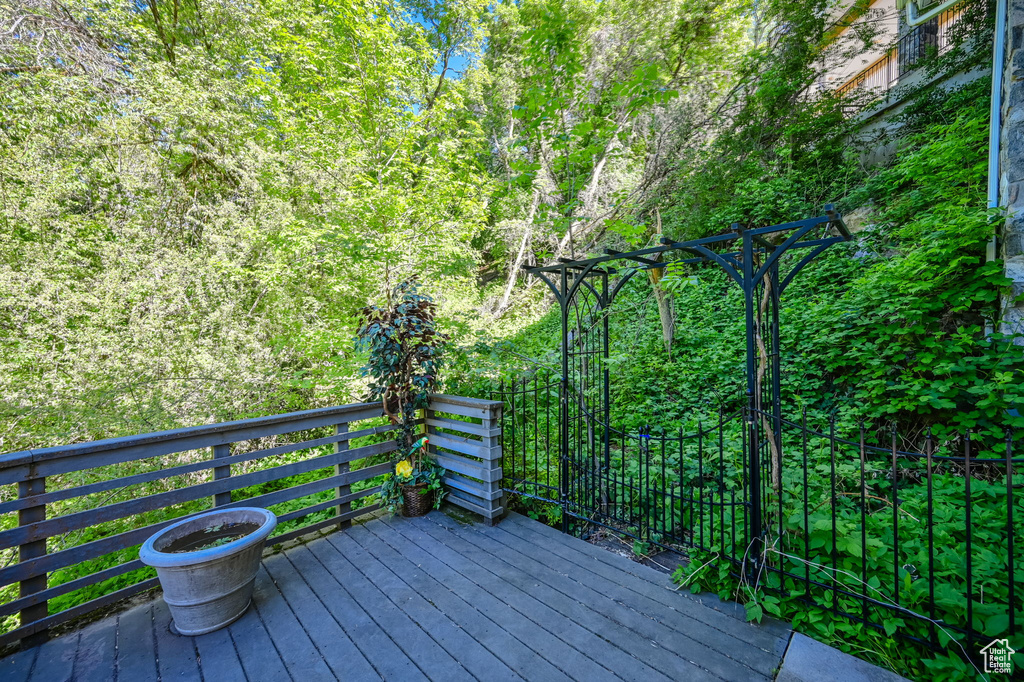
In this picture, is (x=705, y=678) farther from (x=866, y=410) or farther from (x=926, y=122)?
(x=926, y=122)

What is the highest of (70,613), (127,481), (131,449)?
(131,449)

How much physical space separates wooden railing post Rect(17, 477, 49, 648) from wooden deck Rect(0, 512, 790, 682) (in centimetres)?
12

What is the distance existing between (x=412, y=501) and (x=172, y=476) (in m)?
1.49

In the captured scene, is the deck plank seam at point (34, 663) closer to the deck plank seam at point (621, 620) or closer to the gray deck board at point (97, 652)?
the gray deck board at point (97, 652)

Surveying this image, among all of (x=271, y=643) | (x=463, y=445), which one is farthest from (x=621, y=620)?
(x=271, y=643)

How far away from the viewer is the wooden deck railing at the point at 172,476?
1807 mm

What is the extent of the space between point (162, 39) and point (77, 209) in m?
3.00

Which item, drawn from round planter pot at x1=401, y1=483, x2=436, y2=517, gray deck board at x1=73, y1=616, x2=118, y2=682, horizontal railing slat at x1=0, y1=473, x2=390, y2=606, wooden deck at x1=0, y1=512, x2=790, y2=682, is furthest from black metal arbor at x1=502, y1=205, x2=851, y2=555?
gray deck board at x1=73, y1=616, x2=118, y2=682

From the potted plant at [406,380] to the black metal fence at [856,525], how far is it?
69cm

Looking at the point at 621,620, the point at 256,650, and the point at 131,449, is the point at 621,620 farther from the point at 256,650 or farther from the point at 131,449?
the point at 131,449

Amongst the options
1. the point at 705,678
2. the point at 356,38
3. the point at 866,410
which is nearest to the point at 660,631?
the point at 705,678

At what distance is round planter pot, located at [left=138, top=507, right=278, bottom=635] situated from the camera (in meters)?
1.76

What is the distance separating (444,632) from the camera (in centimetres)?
183

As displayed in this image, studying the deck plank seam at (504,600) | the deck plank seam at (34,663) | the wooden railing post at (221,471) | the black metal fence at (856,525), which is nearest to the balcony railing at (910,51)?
the black metal fence at (856,525)
